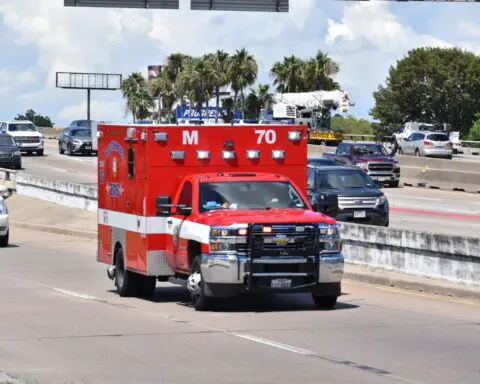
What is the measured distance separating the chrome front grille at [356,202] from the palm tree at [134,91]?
365ft

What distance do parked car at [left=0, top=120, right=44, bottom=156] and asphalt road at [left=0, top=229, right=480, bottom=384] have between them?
156 ft

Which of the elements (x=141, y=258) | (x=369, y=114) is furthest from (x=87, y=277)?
(x=369, y=114)

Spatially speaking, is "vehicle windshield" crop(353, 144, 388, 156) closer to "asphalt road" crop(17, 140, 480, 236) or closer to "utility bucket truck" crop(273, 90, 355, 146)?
"asphalt road" crop(17, 140, 480, 236)

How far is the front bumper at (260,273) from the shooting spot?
15938 millimetres

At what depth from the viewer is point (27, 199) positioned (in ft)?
145

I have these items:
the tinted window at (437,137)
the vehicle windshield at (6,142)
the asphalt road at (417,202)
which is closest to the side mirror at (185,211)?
the asphalt road at (417,202)

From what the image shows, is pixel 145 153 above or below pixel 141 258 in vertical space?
above

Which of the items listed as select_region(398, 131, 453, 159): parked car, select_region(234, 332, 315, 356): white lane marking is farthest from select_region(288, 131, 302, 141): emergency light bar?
select_region(398, 131, 453, 159): parked car

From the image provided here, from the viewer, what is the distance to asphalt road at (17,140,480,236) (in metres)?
35.0

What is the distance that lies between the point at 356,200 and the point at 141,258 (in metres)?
12.7

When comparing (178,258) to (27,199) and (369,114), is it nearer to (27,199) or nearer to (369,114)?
(27,199)

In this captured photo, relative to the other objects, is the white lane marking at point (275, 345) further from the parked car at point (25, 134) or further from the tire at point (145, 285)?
the parked car at point (25, 134)

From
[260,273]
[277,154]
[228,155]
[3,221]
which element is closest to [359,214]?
[3,221]

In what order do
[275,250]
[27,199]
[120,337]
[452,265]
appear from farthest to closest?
[27,199], [452,265], [275,250], [120,337]
